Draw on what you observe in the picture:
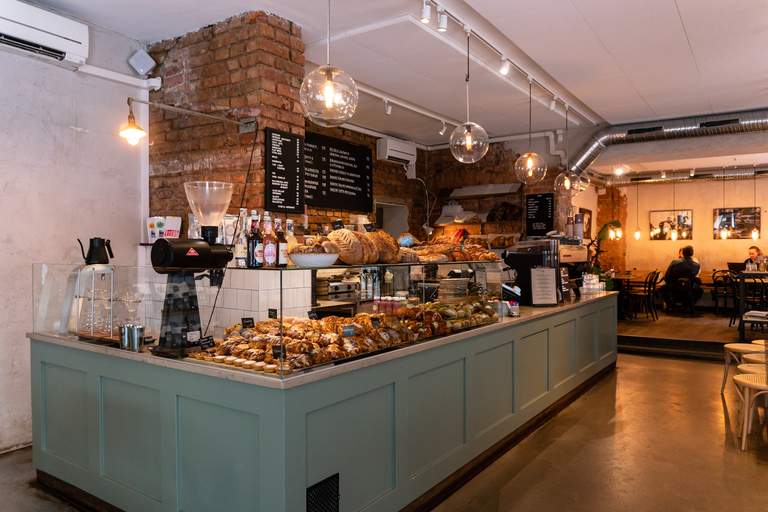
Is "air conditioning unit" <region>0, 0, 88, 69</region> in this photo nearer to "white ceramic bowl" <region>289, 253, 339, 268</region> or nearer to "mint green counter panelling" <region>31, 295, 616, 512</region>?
"mint green counter panelling" <region>31, 295, 616, 512</region>

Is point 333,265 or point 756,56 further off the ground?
point 756,56

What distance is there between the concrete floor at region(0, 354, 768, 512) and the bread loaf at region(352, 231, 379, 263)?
144cm

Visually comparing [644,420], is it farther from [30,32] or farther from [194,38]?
[30,32]

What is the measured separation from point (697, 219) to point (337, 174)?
963cm

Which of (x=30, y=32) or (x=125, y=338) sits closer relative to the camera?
(x=125, y=338)

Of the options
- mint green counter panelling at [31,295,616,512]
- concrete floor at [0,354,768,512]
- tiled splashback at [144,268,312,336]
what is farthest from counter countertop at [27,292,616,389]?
concrete floor at [0,354,768,512]

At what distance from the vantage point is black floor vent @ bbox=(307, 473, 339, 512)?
227cm

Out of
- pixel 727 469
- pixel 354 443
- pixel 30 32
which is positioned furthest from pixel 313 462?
pixel 30 32

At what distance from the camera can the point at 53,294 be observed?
318 cm

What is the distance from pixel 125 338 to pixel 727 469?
3.78 meters

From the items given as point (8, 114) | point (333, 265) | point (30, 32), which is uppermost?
point (30, 32)

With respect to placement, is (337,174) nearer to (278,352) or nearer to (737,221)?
(278,352)

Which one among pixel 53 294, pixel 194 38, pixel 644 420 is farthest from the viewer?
pixel 644 420

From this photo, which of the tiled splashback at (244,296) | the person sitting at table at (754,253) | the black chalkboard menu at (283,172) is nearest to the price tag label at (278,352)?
the tiled splashback at (244,296)
